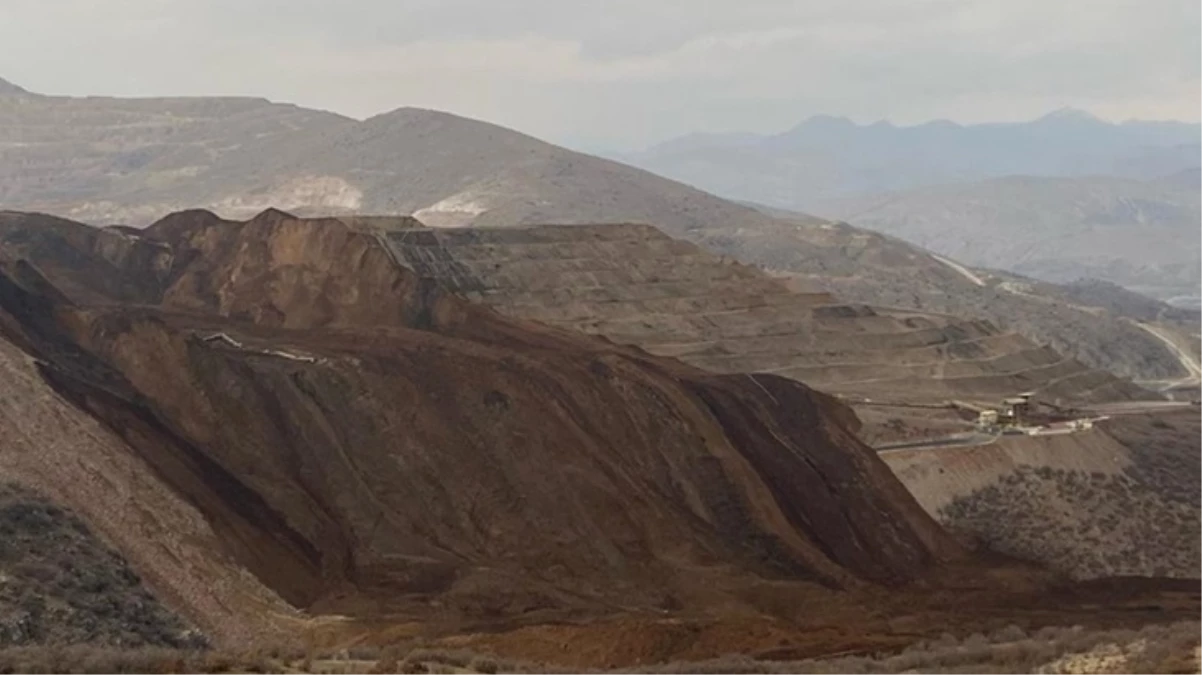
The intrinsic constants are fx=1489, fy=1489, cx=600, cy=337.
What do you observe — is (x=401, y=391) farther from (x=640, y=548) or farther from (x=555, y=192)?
(x=555, y=192)

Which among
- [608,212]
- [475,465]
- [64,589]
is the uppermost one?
[608,212]

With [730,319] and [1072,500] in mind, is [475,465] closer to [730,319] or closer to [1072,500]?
[1072,500]

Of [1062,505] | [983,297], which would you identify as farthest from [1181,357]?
[1062,505]

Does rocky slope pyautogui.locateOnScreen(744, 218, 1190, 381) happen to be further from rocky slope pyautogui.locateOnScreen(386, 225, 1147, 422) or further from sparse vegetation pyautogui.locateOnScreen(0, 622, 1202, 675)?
sparse vegetation pyautogui.locateOnScreen(0, 622, 1202, 675)

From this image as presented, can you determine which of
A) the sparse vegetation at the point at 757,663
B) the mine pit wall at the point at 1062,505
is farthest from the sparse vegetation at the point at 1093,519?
the sparse vegetation at the point at 757,663

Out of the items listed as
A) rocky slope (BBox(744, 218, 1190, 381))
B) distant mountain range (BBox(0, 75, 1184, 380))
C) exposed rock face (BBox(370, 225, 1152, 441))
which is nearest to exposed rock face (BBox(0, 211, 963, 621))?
exposed rock face (BBox(370, 225, 1152, 441))

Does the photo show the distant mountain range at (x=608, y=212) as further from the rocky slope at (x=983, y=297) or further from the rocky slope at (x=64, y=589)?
the rocky slope at (x=64, y=589)
